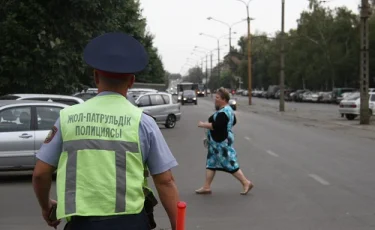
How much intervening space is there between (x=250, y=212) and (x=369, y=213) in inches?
65.1

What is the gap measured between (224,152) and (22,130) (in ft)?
13.4

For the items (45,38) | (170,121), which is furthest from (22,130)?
(170,121)

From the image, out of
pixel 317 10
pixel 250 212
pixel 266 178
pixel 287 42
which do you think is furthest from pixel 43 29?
pixel 287 42

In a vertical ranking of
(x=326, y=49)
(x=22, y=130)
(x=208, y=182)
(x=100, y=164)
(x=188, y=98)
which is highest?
(x=326, y=49)

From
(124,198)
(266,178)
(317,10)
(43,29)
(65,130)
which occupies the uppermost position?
(317,10)

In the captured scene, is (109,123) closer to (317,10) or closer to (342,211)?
(342,211)

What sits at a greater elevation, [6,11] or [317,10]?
[317,10]

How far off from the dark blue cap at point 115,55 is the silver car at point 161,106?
23.5m

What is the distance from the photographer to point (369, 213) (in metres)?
8.35

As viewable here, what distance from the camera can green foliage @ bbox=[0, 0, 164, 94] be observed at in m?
21.6

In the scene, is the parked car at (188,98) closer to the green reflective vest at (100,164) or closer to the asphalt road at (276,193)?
the asphalt road at (276,193)

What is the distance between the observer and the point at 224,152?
9.82m

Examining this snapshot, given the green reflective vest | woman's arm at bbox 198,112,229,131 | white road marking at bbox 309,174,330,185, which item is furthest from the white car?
the green reflective vest

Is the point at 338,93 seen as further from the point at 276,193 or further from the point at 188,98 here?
the point at 276,193
